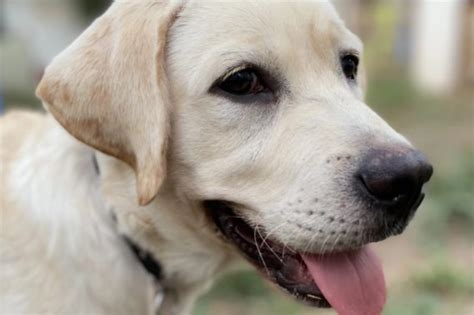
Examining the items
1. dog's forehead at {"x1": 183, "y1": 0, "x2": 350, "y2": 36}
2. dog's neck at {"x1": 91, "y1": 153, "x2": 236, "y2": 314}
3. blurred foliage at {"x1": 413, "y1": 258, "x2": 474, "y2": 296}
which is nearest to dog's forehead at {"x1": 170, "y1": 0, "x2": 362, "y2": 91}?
dog's forehead at {"x1": 183, "y1": 0, "x2": 350, "y2": 36}

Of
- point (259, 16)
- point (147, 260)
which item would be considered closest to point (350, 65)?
point (259, 16)

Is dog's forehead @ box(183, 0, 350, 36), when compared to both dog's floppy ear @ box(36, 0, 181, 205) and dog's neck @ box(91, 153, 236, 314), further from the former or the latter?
dog's neck @ box(91, 153, 236, 314)

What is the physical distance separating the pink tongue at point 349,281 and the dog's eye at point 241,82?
2.00ft

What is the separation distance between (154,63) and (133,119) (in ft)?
0.66

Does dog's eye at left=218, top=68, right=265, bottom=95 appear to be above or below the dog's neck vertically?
above

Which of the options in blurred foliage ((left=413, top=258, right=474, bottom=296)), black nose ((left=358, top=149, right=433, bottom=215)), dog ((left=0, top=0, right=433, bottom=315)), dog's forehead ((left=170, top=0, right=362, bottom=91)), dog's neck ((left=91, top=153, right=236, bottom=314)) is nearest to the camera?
black nose ((left=358, top=149, right=433, bottom=215))

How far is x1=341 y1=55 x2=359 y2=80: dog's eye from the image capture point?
2.95 m

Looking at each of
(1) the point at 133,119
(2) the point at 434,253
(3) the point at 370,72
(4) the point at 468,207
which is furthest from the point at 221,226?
(3) the point at 370,72

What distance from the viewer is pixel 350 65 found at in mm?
2996

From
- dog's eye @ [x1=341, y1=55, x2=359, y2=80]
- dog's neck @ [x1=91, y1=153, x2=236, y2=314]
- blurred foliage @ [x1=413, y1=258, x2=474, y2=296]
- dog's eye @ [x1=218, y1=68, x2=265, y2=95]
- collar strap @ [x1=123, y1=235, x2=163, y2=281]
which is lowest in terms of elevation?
blurred foliage @ [x1=413, y1=258, x2=474, y2=296]

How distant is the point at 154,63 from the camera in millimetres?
2561

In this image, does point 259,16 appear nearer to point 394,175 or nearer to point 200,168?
point 200,168

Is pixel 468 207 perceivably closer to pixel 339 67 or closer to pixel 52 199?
pixel 339 67

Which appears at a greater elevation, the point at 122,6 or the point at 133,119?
the point at 122,6
